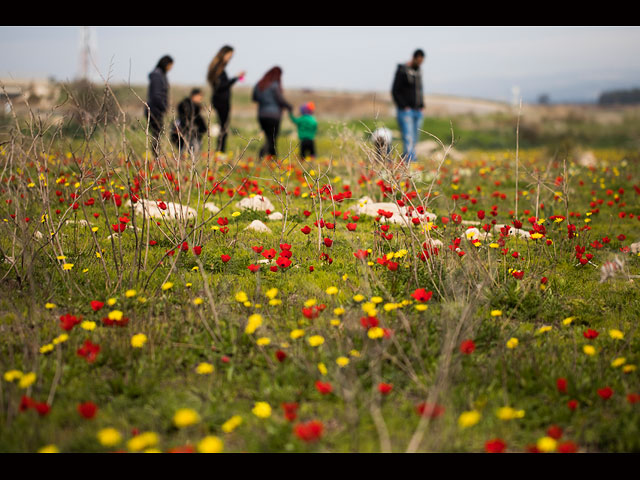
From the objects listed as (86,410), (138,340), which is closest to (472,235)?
(138,340)

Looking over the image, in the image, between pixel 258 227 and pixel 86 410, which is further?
pixel 258 227

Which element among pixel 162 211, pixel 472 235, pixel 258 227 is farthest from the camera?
pixel 258 227

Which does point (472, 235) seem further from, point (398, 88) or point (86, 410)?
point (398, 88)

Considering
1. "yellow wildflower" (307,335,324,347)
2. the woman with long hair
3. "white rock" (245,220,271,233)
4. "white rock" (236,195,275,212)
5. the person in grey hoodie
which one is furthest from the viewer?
the person in grey hoodie

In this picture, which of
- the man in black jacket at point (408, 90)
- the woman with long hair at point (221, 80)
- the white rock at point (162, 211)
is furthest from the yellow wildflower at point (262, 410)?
the man in black jacket at point (408, 90)

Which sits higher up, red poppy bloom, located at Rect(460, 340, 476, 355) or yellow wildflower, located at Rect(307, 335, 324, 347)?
red poppy bloom, located at Rect(460, 340, 476, 355)

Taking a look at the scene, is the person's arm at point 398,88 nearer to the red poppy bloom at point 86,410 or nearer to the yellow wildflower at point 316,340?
the yellow wildflower at point 316,340

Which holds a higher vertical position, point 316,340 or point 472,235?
point 472,235

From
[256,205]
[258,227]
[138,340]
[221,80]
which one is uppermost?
[221,80]

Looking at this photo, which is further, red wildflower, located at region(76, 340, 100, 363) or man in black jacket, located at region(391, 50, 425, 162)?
man in black jacket, located at region(391, 50, 425, 162)

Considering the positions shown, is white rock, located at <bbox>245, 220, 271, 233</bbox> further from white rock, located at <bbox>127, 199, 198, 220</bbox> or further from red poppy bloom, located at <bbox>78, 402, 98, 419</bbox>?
red poppy bloom, located at <bbox>78, 402, 98, 419</bbox>

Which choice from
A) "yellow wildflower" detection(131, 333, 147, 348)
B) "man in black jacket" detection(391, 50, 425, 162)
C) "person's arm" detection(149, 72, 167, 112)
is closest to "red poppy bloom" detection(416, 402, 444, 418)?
Answer: "yellow wildflower" detection(131, 333, 147, 348)

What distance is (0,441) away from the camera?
2.04 m

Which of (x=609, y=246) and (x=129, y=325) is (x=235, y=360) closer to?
(x=129, y=325)
